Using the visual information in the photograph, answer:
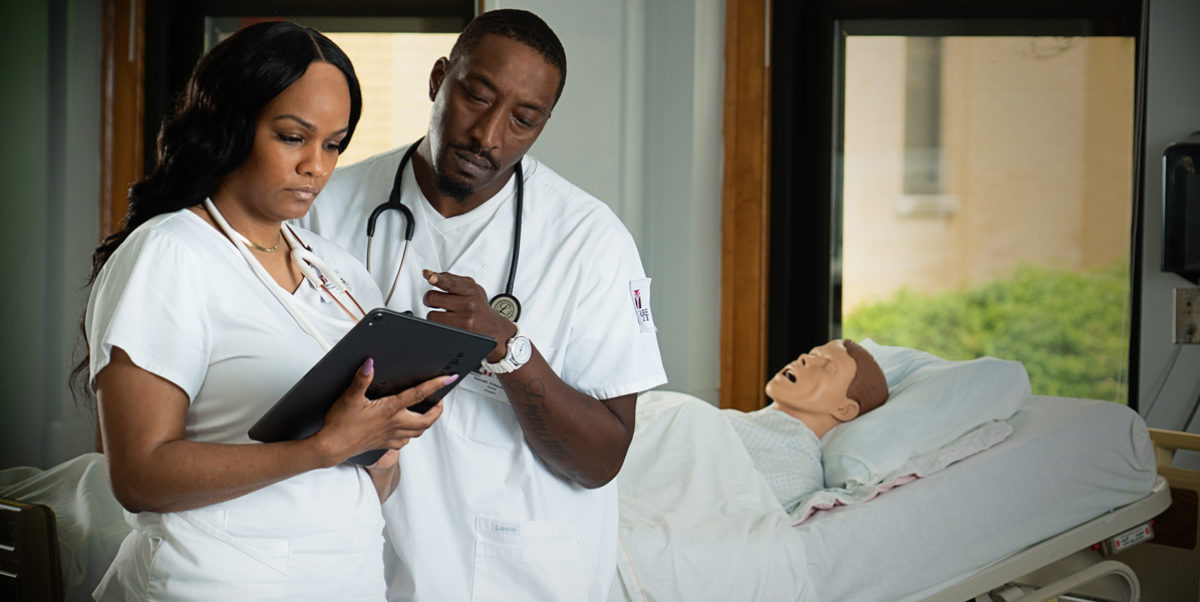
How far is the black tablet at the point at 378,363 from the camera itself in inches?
36.4

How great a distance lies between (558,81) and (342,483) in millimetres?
706

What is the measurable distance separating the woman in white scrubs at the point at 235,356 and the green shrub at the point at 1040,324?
242 cm

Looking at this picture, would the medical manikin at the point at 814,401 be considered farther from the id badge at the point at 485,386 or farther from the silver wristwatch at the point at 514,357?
the silver wristwatch at the point at 514,357

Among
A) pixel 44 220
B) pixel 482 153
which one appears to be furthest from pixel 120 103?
pixel 482 153

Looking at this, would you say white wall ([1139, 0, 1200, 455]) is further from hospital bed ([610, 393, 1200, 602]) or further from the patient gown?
the patient gown

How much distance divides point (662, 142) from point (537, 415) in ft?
6.14

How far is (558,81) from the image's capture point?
56.4 inches

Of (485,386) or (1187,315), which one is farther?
(1187,315)

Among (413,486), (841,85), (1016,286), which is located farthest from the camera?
(841,85)

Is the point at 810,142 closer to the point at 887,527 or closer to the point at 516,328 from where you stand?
the point at 887,527

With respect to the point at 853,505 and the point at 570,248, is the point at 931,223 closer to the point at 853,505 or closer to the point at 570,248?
the point at 853,505

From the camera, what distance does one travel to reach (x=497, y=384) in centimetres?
137

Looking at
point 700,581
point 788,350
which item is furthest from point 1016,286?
point 700,581

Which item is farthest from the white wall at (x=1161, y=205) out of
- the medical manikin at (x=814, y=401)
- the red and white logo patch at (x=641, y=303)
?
the red and white logo patch at (x=641, y=303)
